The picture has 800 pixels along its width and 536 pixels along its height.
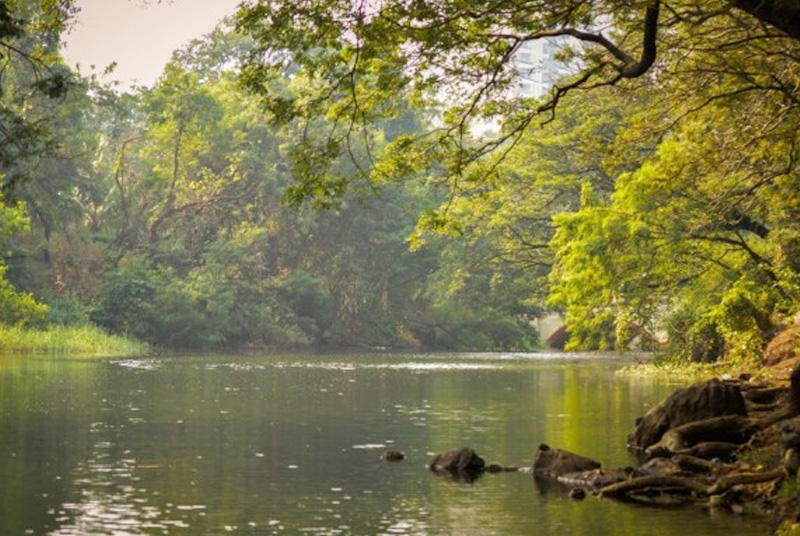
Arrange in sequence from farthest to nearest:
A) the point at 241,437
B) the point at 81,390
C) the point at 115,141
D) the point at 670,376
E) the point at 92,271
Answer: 1. the point at 115,141
2. the point at 92,271
3. the point at 670,376
4. the point at 81,390
5. the point at 241,437

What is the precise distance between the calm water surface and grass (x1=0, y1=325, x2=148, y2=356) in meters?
15.7

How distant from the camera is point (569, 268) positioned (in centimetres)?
5284

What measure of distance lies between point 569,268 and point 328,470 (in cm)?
2897

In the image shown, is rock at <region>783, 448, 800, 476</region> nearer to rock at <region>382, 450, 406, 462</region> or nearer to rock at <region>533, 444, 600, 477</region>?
rock at <region>533, 444, 600, 477</region>

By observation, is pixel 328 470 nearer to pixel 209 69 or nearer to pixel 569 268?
pixel 569 268

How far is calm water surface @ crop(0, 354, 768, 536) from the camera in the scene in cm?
1941

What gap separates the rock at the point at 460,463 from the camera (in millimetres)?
25062

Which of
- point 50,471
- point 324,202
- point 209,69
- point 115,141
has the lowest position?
point 50,471

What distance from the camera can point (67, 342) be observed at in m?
75.2

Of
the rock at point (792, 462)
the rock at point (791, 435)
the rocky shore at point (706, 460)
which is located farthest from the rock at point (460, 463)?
the rock at point (792, 462)

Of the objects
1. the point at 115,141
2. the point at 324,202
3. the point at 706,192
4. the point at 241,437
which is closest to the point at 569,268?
the point at 706,192

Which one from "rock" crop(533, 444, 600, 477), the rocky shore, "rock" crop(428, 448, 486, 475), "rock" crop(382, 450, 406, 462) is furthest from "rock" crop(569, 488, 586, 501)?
"rock" crop(382, 450, 406, 462)

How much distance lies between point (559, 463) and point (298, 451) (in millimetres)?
5975

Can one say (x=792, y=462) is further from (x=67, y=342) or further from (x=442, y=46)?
(x=67, y=342)
